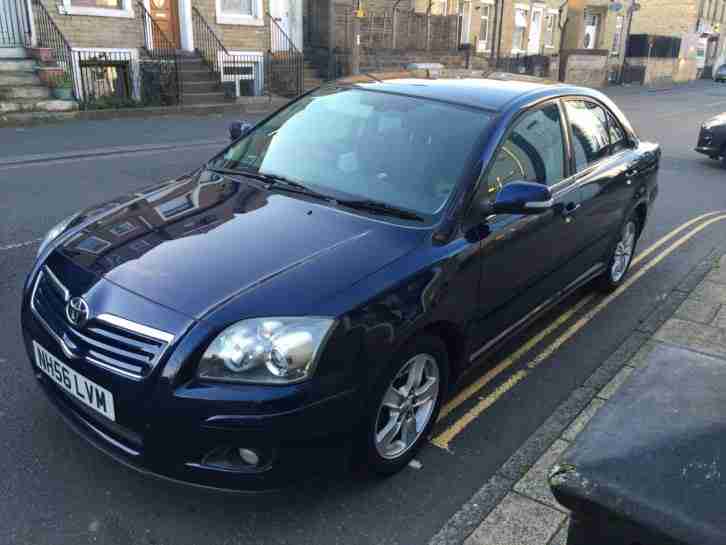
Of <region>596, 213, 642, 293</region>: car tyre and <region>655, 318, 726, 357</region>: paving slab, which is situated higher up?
<region>596, 213, 642, 293</region>: car tyre

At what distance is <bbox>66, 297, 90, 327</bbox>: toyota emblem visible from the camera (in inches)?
102

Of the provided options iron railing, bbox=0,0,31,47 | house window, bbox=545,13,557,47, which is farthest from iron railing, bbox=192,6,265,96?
house window, bbox=545,13,557,47

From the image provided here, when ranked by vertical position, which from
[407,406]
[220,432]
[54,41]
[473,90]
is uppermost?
[54,41]

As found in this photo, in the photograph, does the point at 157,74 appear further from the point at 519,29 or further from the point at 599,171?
the point at 519,29

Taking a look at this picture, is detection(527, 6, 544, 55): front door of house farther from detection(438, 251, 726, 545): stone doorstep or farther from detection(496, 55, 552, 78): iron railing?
detection(438, 251, 726, 545): stone doorstep

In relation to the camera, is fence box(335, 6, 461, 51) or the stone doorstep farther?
fence box(335, 6, 461, 51)

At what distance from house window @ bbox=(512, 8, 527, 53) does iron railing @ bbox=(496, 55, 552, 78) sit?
1.04m

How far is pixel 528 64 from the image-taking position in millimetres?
31547

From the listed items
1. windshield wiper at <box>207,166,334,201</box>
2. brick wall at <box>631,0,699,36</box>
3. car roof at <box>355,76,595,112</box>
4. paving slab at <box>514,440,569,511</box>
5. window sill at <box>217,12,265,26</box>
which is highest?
brick wall at <box>631,0,699,36</box>

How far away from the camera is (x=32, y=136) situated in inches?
448

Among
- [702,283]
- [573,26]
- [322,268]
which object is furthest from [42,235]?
[573,26]

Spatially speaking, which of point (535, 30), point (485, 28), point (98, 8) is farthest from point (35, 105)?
point (535, 30)

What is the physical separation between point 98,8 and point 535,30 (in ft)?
80.8

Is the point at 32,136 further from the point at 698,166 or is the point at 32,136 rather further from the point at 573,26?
the point at 573,26
